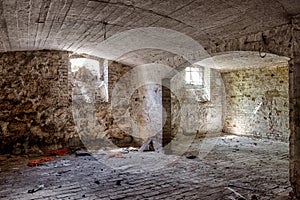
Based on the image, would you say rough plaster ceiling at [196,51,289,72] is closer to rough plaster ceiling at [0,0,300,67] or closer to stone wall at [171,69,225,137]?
stone wall at [171,69,225,137]

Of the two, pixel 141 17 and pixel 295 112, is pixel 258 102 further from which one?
pixel 141 17

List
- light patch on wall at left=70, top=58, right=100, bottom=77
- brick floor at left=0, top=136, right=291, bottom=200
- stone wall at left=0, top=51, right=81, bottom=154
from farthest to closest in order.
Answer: light patch on wall at left=70, top=58, right=100, bottom=77 < stone wall at left=0, top=51, right=81, bottom=154 < brick floor at left=0, top=136, right=291, bottom=200

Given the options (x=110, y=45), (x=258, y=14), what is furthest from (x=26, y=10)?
(x=258, y=14)

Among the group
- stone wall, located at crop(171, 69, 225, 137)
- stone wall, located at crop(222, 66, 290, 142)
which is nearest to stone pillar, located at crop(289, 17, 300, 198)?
stone wall, located at crop(222, 66, 290, 142)

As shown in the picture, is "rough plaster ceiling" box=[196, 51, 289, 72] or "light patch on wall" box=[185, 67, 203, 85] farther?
"light patch on wall" box=[185, 67, 203, 85]

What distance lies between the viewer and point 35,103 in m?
6.04

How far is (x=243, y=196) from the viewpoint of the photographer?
10.1 feet

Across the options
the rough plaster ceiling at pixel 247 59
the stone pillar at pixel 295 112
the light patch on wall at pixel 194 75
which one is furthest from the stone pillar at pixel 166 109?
the stone pillar at pixel 295 112

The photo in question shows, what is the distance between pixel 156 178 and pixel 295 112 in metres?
2.03

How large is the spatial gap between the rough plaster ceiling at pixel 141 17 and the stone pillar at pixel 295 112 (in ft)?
1.18

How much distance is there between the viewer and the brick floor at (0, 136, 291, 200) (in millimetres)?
3207

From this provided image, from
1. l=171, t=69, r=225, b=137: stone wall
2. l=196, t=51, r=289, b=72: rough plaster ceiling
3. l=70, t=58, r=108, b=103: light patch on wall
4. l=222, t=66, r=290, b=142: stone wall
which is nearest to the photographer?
l=196, t=51, r=289, b=72: rough plaster ceiling

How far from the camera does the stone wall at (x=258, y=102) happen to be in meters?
7.25

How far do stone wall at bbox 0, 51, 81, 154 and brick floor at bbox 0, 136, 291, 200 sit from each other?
A: 59 cm
